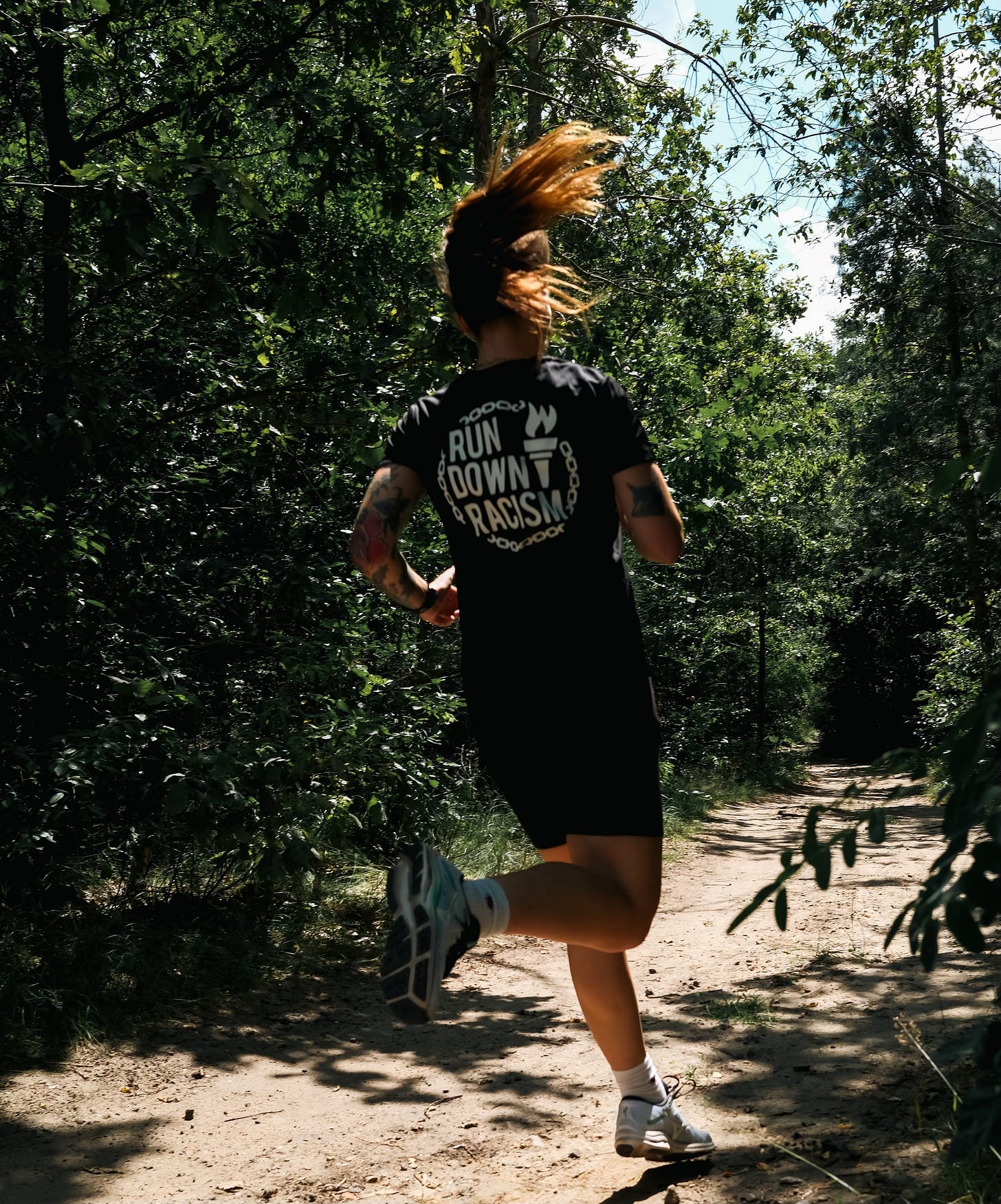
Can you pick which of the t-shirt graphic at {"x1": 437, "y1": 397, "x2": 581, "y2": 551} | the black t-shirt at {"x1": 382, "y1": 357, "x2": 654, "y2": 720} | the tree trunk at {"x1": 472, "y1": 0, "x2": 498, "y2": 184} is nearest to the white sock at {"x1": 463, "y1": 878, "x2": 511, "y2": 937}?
the black t-shirt at {"x1": 382, "y1": 357, "x2": 654, "y2": 720}

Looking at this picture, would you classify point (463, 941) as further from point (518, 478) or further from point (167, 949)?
point (167, 949)

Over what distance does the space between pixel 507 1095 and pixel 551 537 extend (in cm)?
202

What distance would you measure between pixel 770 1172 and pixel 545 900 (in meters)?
0.97

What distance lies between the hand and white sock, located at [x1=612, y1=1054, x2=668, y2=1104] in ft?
3.70

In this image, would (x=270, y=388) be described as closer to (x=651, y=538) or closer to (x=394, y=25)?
(x=394, y=25)

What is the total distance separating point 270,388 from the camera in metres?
5.09

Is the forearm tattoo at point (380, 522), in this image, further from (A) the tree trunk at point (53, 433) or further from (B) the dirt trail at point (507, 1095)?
(A) the tree trunk at point (53, 433)

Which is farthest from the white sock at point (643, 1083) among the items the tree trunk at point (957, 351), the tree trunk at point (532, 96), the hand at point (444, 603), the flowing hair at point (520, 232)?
the tree trunk at point (532, 96)

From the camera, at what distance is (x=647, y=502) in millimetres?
2375

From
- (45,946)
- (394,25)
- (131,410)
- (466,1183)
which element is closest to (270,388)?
(131,410)

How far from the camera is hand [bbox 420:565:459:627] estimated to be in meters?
2.74

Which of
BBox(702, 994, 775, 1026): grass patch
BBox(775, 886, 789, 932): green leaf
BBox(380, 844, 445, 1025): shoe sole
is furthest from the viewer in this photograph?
BBox(702, 994, 775, 1026): grass patch

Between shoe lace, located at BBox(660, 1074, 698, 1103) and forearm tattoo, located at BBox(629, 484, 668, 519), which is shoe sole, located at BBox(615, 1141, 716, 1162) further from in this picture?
forearm tattoo, located at BBox(629, 484, 668, 519)

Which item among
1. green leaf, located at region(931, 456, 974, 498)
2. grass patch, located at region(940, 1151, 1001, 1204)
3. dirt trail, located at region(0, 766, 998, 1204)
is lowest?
dirt trail, located at region(0, 766, 998, 1204)
